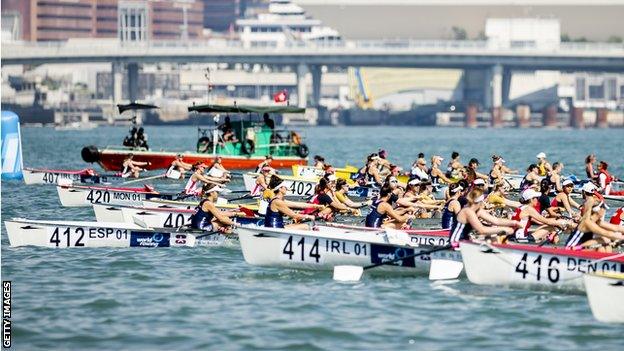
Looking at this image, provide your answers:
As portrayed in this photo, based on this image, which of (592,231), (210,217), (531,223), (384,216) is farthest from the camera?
(210,217)

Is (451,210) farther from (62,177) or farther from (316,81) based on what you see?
(316,81)

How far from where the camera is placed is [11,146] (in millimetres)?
54219

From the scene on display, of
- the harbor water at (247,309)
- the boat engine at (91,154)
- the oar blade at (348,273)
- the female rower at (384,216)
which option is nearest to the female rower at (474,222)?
the harbor water at (247,309)

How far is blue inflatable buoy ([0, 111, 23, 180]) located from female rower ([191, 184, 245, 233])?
789 inches

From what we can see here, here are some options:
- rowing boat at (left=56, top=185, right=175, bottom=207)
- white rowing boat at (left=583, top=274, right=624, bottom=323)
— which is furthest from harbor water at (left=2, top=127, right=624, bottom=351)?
rowing boat at (left=56, top=185, right=175, bottom=207)

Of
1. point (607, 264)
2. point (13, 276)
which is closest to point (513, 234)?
point (607, 264)

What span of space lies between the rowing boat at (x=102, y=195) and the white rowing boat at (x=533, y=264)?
53.7 ft

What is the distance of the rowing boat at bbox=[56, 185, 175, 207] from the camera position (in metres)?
43.3

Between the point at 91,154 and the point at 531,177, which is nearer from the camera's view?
the point at 531,177

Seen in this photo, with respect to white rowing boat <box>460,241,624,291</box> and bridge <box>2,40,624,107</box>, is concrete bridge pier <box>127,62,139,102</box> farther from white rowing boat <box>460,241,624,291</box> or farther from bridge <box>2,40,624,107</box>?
white rowing boat <box>460,241,624,291</box>

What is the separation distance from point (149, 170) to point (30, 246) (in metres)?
30.0

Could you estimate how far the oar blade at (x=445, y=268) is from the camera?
28641 mm

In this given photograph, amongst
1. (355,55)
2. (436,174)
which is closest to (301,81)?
(355,55)

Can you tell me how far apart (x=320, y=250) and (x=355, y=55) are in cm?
14136
